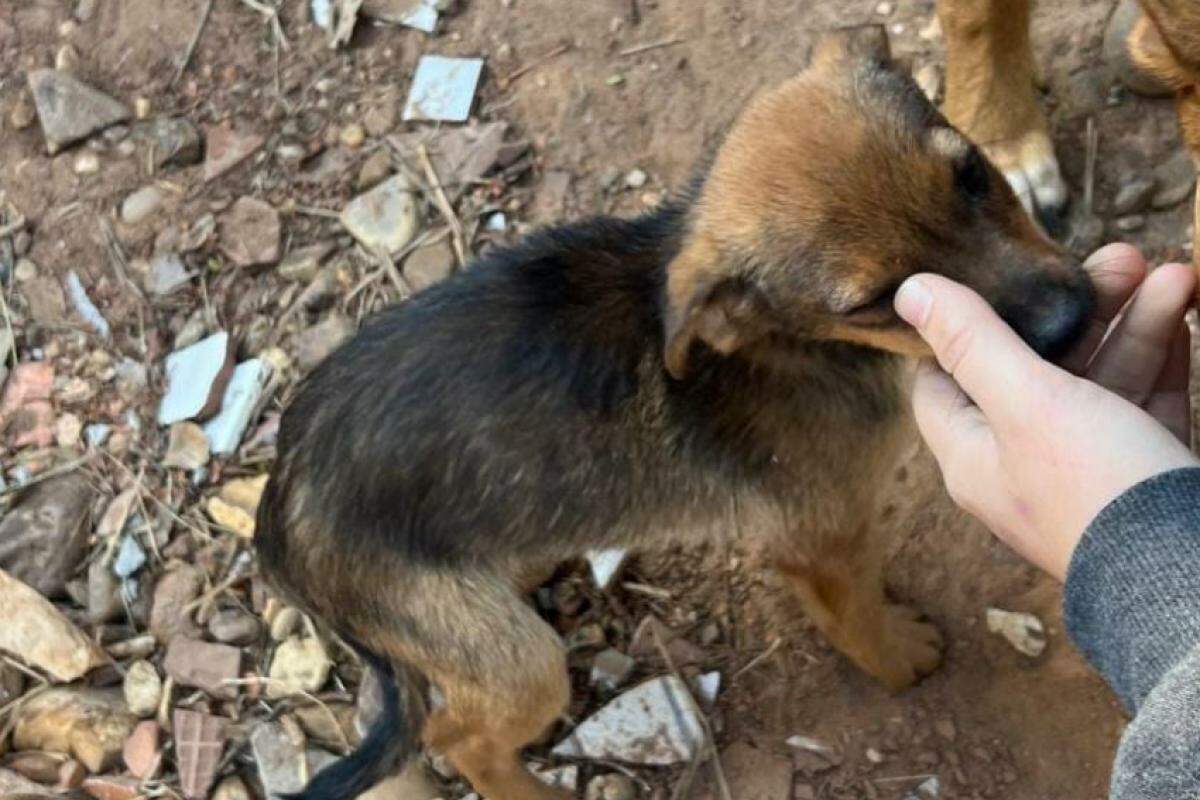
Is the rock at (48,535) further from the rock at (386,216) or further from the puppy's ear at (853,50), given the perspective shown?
the puppy's ear at (853,50)

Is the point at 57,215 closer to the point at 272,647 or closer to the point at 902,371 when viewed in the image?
the point at 272,647

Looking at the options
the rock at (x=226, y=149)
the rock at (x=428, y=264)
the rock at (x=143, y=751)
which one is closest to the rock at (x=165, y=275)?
the rock at (x=226, y=149)

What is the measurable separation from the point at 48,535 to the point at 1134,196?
3.08 metres

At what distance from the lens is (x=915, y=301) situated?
88.6 inches

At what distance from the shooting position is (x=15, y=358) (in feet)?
13.8

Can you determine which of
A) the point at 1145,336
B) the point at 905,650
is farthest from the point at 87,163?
the point at 1145,336

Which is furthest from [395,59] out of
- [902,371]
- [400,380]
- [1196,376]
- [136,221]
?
[1196,376]

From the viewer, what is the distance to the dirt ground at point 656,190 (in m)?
3.24

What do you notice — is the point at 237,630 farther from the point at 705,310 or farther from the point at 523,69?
the point at 523,69

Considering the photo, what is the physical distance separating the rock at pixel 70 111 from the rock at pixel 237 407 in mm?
1021

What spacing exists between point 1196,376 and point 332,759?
2.36m

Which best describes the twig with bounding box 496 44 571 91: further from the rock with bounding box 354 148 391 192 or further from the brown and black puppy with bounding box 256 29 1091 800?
the brown and black puppy with bounding box 256 29 1091 800

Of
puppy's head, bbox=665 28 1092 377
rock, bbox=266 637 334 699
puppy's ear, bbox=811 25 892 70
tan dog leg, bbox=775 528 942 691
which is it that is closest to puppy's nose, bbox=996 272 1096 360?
puppy's head, bbox=665 28 1092 377

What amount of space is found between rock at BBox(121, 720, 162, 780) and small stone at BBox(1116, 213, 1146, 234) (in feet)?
9.23
